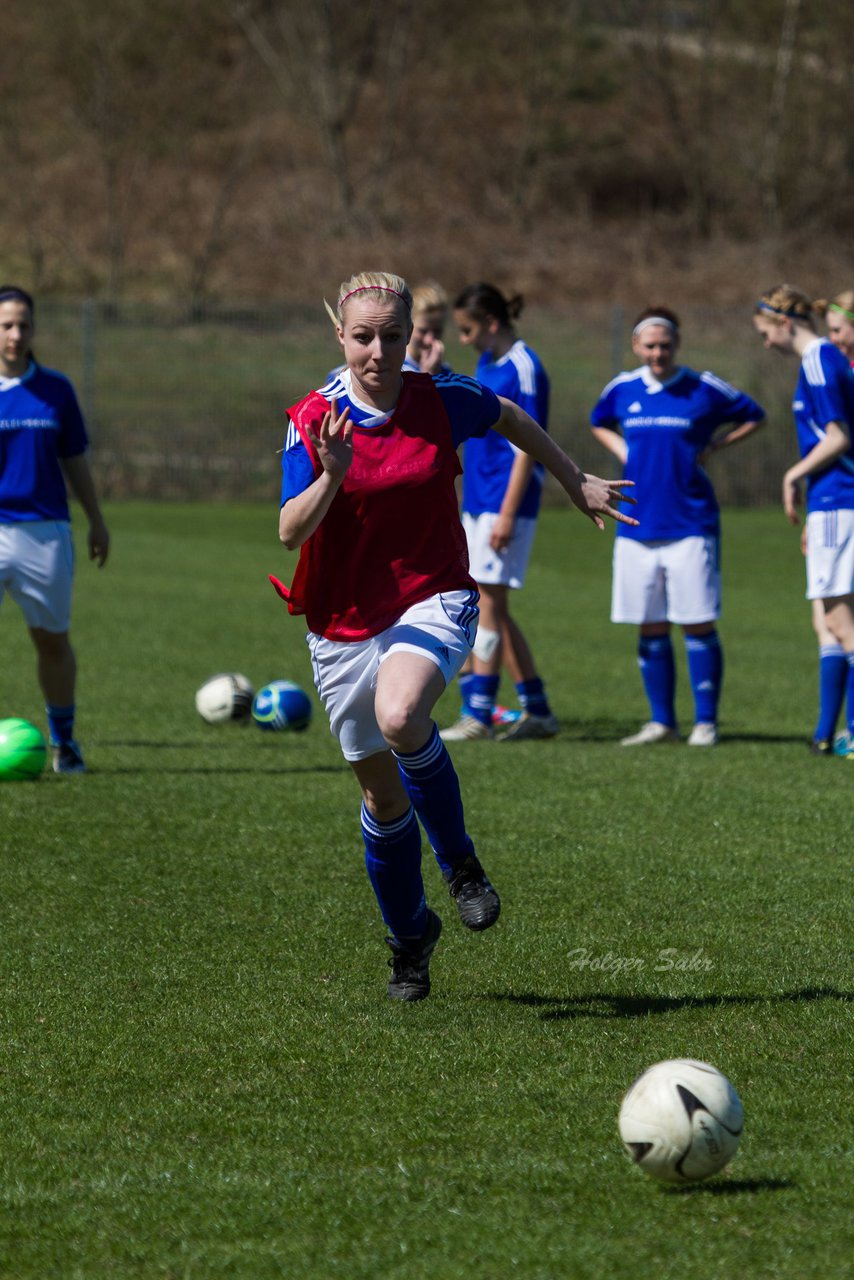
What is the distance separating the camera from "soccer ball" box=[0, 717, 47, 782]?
26.9 feet

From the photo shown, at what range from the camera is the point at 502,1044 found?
176 inches

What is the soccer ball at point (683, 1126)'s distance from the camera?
3.47 m

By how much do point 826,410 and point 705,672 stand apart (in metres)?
1.71

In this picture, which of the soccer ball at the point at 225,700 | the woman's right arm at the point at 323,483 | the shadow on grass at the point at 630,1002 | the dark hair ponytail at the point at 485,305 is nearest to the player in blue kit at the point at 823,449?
the dark hair ponytail at the point at 485,305

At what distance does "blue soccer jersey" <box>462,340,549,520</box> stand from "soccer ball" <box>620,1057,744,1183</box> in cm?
635

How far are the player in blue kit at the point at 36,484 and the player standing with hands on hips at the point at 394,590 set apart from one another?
3.73m

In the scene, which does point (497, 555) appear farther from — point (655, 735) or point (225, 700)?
point (225, 700)

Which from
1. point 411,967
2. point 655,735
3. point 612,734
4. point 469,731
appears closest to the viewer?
point 411,967

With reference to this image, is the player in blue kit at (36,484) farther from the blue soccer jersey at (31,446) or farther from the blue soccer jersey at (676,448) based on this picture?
the blue soccer jersey at (676,448)

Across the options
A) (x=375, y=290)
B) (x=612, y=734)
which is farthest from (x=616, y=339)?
(x=375, y=290)

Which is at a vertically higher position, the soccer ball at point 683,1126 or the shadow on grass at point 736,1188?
the soccer ball at point 683,1126

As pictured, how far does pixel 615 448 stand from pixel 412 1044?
18.9 ft

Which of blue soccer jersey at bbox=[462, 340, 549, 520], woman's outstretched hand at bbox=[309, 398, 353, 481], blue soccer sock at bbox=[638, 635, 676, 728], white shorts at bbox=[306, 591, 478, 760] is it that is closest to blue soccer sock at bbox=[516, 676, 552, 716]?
blue soccer sock at bbox=[638, 635, 676, 728]

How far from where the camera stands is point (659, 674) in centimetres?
982
